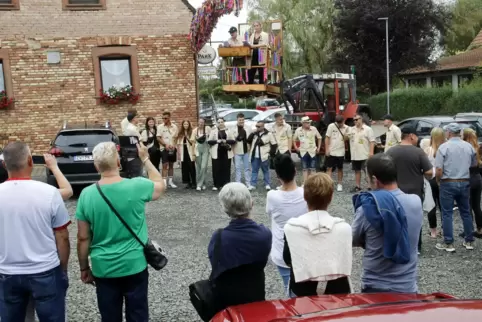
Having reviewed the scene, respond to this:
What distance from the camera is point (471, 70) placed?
4075cm

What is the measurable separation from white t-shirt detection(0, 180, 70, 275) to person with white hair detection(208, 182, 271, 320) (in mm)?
1150

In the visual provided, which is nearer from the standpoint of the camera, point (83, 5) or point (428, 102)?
→ point (83, 5)

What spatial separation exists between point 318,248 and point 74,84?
15872mm

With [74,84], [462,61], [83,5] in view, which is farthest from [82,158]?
[462,61]

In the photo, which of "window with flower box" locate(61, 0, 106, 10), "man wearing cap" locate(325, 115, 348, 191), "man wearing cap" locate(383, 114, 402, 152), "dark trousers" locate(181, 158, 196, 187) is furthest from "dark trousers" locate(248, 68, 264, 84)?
"window with flower box" locate(61, 0, 106, 10)

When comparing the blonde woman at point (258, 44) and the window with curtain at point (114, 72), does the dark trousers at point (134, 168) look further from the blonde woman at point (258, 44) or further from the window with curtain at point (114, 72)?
the window with curtain at point (114, 72)

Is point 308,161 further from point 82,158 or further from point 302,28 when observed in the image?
point 302,28

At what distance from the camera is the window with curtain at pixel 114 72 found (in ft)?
60.4

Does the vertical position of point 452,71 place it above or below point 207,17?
below

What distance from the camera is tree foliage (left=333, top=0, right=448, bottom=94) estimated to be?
133 feet

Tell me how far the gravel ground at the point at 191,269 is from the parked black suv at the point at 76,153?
1195 millimetres

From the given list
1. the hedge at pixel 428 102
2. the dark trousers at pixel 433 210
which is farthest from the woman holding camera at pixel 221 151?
the hedge at pixel 428 102

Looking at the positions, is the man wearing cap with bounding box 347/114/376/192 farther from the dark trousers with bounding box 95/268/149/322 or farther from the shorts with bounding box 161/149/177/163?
the dark trousers with bounding box 95/268/149/322

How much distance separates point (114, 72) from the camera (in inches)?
726
